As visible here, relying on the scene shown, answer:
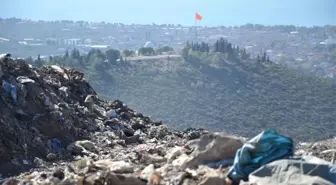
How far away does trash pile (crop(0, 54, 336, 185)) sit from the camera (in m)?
4.75

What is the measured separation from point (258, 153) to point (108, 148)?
4.82m

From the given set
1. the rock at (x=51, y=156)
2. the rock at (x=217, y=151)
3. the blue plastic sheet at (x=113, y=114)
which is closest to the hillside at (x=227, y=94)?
the blue plastic sheet at (x=113, y=114)

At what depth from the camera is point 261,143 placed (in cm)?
484

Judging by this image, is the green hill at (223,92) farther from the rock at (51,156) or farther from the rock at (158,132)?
the rock at (51,156)

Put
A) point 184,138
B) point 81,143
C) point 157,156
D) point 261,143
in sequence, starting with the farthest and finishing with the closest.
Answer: point 184,138, point 81,143, point 157,156, point 261,143

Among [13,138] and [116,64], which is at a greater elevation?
[13,138]

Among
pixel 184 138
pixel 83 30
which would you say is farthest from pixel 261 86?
pixel 83 30

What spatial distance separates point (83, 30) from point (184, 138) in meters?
114

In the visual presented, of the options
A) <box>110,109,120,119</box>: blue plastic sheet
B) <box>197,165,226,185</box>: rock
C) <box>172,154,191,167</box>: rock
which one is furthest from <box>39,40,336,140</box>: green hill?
<box>197,165,226,185</box>: rock

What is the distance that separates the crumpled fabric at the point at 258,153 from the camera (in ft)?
15.7

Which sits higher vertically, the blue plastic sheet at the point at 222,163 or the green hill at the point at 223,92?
the blue plastic sheet at the point at 222,163

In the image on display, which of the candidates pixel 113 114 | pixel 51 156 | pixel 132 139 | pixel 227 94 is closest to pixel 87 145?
pixel 51 156

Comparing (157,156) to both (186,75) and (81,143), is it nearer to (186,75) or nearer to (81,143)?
(81,143)

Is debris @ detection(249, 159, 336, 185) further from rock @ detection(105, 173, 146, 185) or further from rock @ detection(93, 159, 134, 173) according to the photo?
rock @ detection(93, 159, 134, 173)
